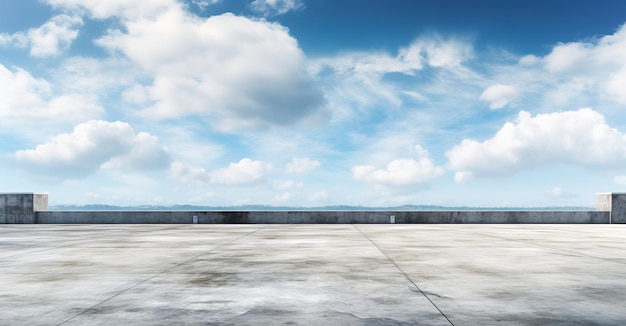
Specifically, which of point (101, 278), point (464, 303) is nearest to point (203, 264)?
point (101, 278)

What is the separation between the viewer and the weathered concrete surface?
28281 millimetres

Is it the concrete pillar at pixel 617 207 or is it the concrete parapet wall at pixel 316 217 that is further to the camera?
the concrete pillar at pixel 617 207

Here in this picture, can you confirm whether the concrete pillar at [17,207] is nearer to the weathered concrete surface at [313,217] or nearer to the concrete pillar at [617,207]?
the weathered concrete surface at [313,217]

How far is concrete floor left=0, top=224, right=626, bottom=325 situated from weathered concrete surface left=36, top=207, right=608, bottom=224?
16.7 meters

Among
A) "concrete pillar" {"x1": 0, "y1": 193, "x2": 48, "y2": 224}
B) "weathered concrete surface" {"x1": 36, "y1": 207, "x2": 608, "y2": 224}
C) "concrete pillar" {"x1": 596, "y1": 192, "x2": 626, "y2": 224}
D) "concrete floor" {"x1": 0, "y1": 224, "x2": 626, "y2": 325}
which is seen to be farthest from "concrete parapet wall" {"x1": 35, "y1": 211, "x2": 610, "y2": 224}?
"concrete floor" {"x1": 0, "y1": 224, "x2": 626, "y2": 325}

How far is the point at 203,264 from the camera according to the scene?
9258 mm

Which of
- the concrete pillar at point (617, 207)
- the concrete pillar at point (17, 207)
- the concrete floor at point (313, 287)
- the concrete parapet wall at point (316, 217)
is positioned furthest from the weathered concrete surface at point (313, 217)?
the concrete floor at point (313, 287)

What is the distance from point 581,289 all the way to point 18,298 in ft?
23.6

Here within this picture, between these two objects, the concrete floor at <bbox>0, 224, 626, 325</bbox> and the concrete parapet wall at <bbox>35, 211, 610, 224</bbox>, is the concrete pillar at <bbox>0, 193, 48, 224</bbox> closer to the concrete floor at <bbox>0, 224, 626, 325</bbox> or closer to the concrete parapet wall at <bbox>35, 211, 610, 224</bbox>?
the concrete parapet wall at <bbox>35, 211, 610, 224</bbox>

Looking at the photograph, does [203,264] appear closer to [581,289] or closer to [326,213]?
[581,289]

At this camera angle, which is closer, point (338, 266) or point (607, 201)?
point (338, 266)

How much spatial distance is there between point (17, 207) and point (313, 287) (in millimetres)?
26419

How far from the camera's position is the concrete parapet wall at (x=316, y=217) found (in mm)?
28281

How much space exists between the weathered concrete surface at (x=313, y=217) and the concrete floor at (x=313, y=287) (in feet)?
54.7
